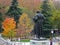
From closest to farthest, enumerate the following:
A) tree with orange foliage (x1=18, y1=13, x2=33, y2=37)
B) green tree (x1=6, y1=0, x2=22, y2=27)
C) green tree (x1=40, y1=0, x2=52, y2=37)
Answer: tree with orange foliage (x1=18, y1=13, x2=33, y2=37)
green tree (x1=40, y1=0, x2=52, y2=37)
green tree (x1=6, y1=0, x2=22, y2=27)

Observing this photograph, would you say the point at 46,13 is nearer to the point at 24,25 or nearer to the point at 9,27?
the point at 24,25

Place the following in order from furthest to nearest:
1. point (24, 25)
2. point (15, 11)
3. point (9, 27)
Result: point (15, 11) < point (24, 25) < point (9, 27)

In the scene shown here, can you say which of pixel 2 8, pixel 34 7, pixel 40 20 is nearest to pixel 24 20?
pixel 2 8

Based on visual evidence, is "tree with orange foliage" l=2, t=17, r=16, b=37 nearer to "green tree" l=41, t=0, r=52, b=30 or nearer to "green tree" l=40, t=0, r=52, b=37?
"green tree" l=40, t=0, r=52, b=37

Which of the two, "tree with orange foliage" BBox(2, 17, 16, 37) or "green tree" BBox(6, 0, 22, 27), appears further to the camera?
"green tree" BBox(6, 0, 22, 27)

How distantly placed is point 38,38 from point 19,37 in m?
21.5

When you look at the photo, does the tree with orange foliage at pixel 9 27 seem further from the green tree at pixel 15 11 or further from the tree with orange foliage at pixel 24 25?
the green tree at pixel 15 11

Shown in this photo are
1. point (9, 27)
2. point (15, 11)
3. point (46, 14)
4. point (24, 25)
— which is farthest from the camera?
point (15, 11)

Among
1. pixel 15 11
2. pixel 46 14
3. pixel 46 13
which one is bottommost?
pixel 46 14

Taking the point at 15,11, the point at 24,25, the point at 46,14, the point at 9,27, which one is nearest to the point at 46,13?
the point at 46,14

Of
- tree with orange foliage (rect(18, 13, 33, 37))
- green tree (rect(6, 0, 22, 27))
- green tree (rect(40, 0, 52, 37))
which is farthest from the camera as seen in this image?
green tree (rect(6, 0, 22, 27))

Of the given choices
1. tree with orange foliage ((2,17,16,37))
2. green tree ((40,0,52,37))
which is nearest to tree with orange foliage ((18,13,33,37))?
tree with orange foliage ((2,17,16,37))

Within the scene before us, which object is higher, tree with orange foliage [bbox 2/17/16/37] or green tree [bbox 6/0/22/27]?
green tree [bbox 6/0/22/27]

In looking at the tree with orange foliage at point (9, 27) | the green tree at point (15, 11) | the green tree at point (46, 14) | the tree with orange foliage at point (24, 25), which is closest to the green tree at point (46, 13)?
the green tree at point (46, 14)
